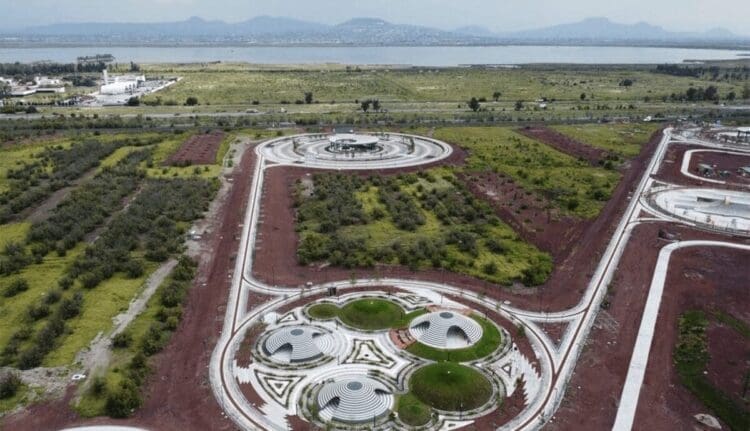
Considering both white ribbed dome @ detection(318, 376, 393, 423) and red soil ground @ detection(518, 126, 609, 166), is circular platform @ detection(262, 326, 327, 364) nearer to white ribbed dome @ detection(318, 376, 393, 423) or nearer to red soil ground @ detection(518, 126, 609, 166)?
white ribbed dome @ detection(318, 376, 393, 423)

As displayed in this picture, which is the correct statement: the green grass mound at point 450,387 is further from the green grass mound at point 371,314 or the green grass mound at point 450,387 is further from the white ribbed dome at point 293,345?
the white ribbed dome at point 293,345

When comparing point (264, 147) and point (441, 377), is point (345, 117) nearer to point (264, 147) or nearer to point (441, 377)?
point (264, 147)

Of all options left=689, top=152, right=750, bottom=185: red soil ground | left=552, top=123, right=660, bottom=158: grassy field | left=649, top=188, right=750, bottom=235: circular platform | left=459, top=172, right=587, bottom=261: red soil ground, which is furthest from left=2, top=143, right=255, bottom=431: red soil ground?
left=552, top=123, right=660, bottom=158: grassy field

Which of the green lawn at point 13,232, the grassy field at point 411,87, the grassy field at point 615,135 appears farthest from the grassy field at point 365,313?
the grassy field at point 411,87

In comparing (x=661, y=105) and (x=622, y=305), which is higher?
(x=661, y=105)

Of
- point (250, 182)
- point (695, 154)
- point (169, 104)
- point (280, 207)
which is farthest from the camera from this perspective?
point (169, 104)

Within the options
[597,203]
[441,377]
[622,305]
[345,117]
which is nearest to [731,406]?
[622,305]
